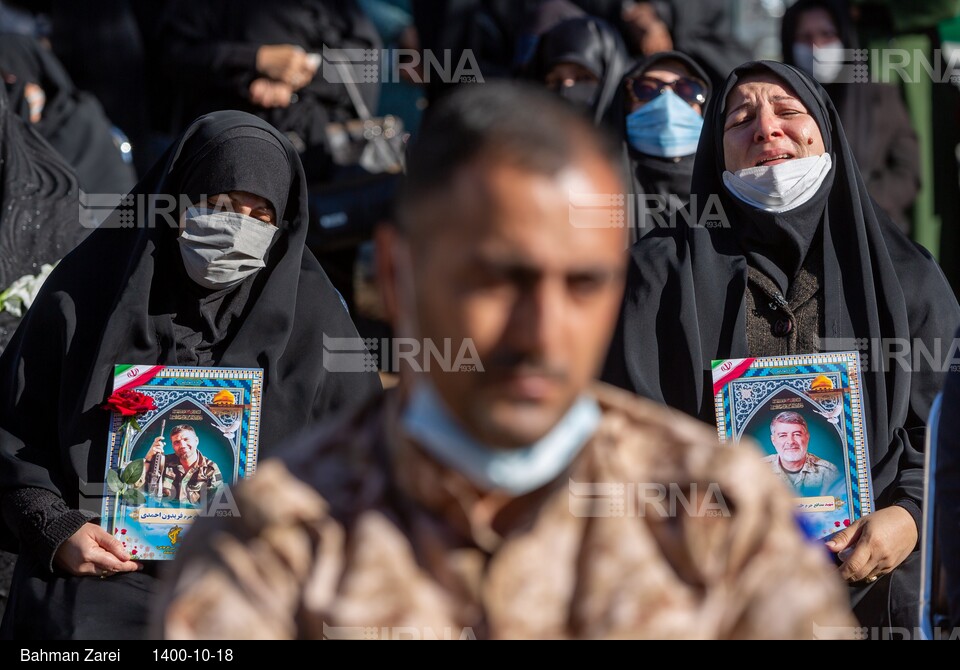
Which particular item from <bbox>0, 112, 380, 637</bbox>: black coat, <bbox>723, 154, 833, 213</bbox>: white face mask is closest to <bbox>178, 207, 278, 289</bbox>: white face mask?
<bbox>0, 112, 380, 637</bbox>: black coat

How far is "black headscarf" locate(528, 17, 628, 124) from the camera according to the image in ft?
20.7

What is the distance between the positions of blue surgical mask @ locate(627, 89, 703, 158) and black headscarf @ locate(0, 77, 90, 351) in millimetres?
2407

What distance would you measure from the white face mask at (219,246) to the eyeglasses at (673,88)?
6.62 ft

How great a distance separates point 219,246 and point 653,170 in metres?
2.14

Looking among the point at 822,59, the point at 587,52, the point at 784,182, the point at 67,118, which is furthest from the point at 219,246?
the point at 822,59

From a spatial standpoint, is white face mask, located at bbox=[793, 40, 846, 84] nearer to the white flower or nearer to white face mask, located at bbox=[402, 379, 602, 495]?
the white flower

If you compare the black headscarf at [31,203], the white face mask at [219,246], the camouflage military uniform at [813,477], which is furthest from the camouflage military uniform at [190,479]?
the black headscarf at [31,203]

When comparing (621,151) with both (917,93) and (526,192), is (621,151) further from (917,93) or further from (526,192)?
(526,192)

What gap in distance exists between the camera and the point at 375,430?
5.53 ft

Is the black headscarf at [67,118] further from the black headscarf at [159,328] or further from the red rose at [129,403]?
the red rose at [129,403]

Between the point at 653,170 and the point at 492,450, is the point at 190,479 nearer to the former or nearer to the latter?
the point at 492,450

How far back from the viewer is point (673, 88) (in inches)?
205

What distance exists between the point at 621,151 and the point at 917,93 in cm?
258
